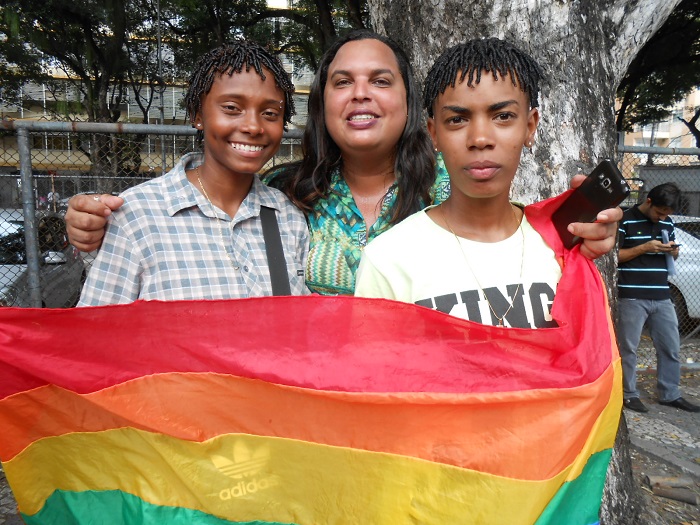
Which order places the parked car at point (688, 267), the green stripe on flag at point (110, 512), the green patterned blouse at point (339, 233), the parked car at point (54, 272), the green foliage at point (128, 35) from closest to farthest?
the green stripe on flag at point (110, 512), the green patterned blouse at point (339, 233), the parked car at point (54, 272), the parked car at point (688, 267), the green foliage at point (128, 35)

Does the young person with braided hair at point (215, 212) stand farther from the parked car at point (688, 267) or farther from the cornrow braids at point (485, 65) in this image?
the parked car at point (688, 267)

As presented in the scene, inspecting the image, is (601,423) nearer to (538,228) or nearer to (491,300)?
(491,300)

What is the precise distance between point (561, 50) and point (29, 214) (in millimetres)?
3107

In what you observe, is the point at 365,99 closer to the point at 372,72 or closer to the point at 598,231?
the point at 372,72

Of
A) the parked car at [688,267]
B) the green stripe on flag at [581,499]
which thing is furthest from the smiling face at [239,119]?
the parked car at [688,267]

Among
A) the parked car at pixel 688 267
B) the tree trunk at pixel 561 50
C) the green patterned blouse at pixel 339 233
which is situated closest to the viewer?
the green patterned blouse at pixel 339 233

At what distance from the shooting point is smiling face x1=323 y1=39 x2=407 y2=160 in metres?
2.22

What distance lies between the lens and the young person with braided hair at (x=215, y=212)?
1946mm

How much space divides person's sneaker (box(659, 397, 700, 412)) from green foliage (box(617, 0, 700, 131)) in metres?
8.01

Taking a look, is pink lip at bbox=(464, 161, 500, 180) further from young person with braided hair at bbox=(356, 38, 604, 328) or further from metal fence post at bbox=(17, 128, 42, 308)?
metal fence post at bbox=(17, 128, 42, 308)

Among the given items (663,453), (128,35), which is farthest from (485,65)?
(128,35)

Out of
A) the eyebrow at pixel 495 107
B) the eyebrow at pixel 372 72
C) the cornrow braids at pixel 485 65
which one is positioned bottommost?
the eyebrow at pixel 495 107

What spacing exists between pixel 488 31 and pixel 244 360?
1922 mm

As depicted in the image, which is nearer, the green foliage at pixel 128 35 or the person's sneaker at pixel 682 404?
the person's sneaker at pixel 682 404
